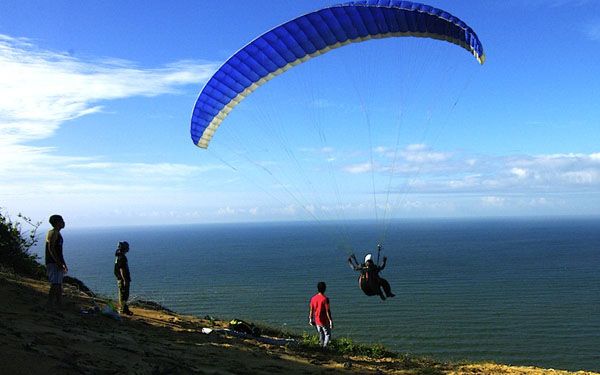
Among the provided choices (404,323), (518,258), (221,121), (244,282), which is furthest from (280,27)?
(518,258)

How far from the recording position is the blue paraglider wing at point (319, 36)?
440 inches

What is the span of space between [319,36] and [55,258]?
805 centimetres

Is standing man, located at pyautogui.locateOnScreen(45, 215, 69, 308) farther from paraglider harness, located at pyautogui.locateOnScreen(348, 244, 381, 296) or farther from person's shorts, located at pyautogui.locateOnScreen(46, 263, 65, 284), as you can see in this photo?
paraglider harness, located at pyautogui.locateOnScreen(348, 244, 381, 296)

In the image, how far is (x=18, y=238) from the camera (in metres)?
15.8

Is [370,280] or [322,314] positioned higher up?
[370,280]

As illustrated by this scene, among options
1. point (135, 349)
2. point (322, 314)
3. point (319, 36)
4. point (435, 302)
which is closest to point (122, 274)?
point (135, 349)

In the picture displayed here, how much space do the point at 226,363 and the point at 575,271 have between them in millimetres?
65128

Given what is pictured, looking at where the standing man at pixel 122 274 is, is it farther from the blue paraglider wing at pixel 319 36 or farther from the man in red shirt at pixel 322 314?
the blue paraglider wing at pixel 319 36

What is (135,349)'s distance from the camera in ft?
24.0

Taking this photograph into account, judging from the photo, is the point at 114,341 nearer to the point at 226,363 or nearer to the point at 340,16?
the point at 226,363

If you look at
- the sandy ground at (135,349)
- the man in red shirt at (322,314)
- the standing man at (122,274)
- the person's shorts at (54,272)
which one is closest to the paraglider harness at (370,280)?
the man in red shirt at (322,314)

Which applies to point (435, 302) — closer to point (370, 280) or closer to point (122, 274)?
point (370, 280)

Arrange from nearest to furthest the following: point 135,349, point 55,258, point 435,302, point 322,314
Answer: point 135,349 < point 55,258 < point 322,314 < point 435,302

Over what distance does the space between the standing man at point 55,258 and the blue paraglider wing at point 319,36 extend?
18.0 ft
